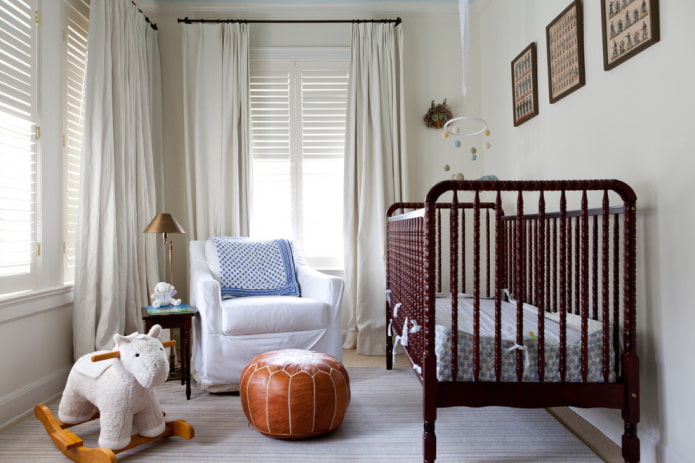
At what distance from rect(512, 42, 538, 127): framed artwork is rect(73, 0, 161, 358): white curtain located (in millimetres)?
2505

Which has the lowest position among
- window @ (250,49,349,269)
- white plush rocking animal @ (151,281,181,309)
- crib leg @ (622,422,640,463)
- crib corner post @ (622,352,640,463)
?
crib leg @ (622,422,640,463)

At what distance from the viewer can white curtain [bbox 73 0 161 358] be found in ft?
9.26

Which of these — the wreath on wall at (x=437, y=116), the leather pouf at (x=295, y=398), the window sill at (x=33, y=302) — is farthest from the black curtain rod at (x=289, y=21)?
the leather pouf at (x=295, y=398)

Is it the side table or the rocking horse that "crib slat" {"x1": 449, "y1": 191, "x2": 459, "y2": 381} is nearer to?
the rocking horse

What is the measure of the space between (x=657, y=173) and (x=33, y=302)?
9.31 ft

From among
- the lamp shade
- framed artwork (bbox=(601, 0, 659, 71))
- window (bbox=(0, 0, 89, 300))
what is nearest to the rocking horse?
window (bbox=(0, 0, 89, 300))

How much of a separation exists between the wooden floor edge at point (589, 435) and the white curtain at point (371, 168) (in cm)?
148

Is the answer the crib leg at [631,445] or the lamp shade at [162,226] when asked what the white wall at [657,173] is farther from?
the lamp shade at [162,226]

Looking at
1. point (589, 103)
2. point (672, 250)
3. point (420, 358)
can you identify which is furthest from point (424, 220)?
point (589, 103)

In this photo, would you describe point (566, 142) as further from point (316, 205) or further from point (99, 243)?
point (99, 243)

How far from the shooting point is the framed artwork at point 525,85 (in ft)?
9.37

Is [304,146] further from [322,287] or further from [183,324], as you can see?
[183,324]

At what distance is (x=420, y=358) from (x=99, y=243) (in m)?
2.07

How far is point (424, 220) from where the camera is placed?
69.4 inches
